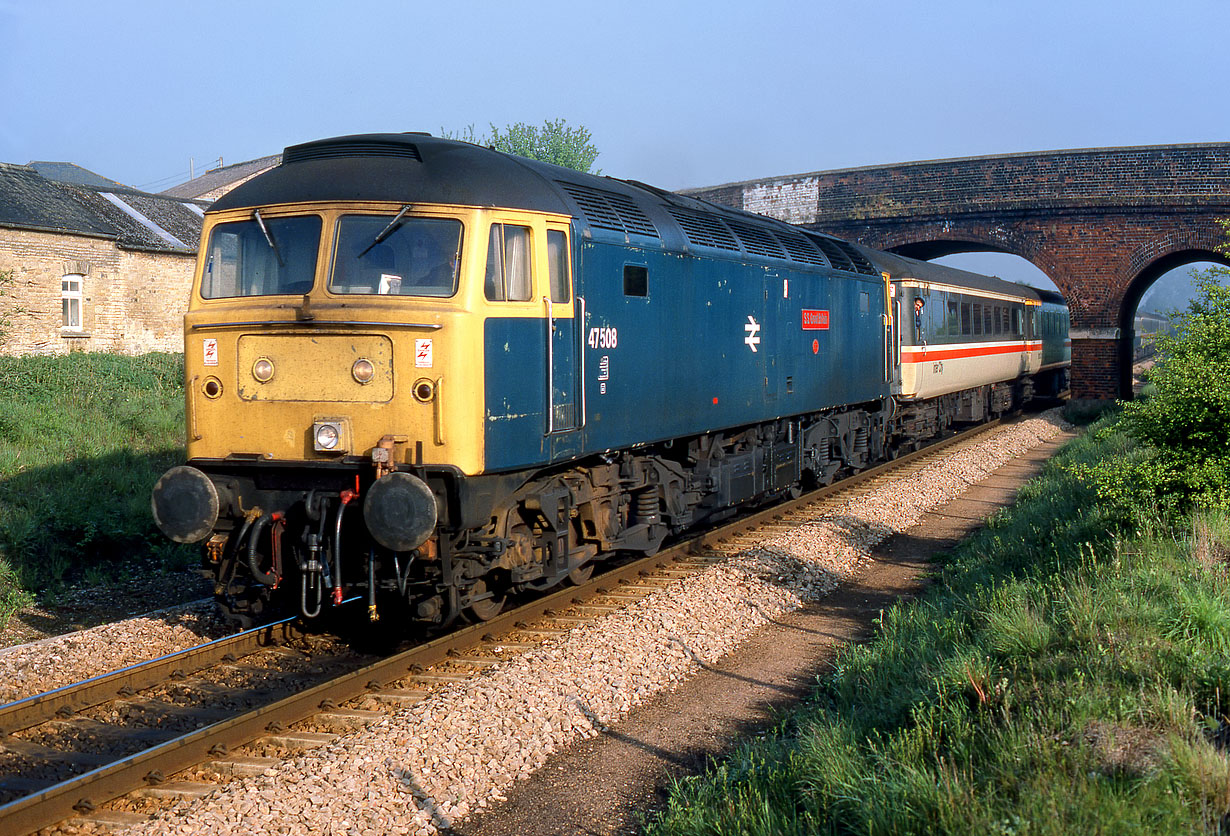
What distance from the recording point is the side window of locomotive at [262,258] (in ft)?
23.6

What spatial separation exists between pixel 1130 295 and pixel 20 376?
1092 inches

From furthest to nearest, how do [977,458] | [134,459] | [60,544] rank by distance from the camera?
[977,458] → [134,459] → [60,544]

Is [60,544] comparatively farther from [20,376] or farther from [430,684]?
[20,376]

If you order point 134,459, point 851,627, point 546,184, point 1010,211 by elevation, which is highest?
point 1010,211

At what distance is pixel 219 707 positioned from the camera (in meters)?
6.39

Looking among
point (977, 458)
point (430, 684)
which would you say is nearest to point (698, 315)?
point (430, 684)

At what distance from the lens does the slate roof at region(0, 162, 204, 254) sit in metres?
24.5

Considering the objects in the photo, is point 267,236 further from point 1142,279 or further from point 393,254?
point 1142,279

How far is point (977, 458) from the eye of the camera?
19.3 metres

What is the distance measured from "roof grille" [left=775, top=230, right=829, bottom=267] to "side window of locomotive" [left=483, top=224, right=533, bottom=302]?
6046mm

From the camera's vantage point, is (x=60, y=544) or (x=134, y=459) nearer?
(x=60, y=544)

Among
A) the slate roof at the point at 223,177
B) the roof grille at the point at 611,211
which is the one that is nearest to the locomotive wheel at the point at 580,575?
the roof grille at the point at 611,211

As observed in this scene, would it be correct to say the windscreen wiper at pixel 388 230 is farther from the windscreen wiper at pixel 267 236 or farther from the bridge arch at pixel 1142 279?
the bridge arch at pixel 1142 279

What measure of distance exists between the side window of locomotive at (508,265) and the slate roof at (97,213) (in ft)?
66.3
